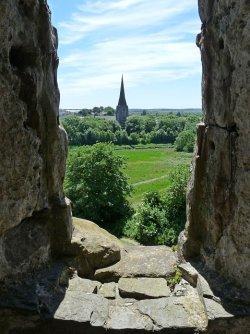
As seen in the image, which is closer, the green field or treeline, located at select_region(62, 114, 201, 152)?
the green field

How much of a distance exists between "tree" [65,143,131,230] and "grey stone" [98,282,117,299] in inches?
696

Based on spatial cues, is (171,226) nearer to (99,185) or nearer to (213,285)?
(99,185)

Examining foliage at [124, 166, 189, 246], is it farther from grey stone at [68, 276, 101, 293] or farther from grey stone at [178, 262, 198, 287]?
grey stone at [68, 276, 101, 293]

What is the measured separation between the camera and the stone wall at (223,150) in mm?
6117

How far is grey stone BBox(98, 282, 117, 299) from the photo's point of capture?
7438mm

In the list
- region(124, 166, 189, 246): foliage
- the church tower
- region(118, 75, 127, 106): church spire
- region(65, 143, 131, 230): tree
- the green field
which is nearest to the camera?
region(124, 166, 189, 246): foliage

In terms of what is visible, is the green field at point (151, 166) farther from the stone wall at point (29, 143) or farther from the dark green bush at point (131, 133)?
the stone wall at point (29, 143)

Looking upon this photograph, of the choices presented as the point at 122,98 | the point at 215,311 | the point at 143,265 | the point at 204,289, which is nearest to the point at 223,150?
the point at 204,289

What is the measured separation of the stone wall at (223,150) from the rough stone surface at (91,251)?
1.61 m

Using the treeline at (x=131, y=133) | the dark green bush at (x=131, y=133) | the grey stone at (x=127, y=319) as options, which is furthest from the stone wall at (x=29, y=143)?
the dark green bush at (x=131, y=133)

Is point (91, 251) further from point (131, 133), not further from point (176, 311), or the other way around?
point (131, 133)

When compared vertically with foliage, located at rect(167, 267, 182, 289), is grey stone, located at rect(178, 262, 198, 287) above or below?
above

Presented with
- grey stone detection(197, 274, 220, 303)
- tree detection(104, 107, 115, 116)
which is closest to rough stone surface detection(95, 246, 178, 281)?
grey stone detection(197, 274, 220, 303)

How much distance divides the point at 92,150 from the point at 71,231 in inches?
742
